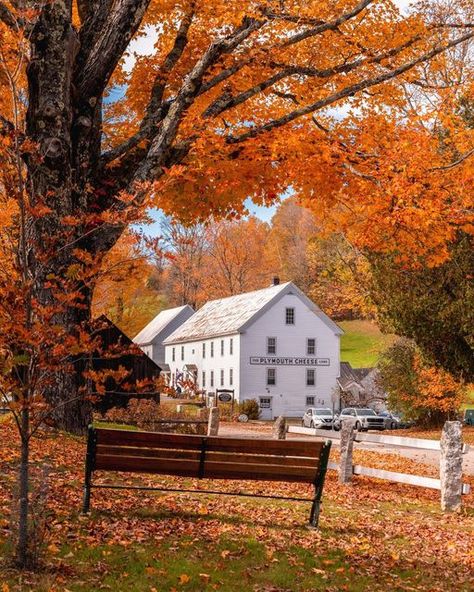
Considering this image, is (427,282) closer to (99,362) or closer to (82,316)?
(99,362)

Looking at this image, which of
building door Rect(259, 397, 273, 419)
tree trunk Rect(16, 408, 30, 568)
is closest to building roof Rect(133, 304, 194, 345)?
building door Rect(259, 397, 273, 419)

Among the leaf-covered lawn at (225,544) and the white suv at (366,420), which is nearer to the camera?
the leaf-covered lawn at (225,544)

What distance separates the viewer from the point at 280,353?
5912 cm

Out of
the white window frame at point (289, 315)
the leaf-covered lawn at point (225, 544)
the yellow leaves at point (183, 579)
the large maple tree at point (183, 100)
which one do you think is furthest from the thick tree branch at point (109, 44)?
the white window frame at point (289, 315)

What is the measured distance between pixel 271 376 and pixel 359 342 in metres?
46.2

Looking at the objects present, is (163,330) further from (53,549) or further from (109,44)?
(53,549)

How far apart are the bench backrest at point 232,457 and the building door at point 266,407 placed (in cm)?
4900

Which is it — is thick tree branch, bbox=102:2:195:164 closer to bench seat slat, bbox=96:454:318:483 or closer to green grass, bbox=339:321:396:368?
bench seat slat, bbox=96:454:318:483

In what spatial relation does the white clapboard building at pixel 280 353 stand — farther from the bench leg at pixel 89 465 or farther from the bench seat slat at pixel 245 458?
the bench leg at pixel 89 465

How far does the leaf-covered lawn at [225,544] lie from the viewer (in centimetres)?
699

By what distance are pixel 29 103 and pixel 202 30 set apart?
6032 millimetres

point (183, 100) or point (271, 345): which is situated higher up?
point (183, 100)


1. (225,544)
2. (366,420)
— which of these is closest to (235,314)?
(366,420)

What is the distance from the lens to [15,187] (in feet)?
23.5
